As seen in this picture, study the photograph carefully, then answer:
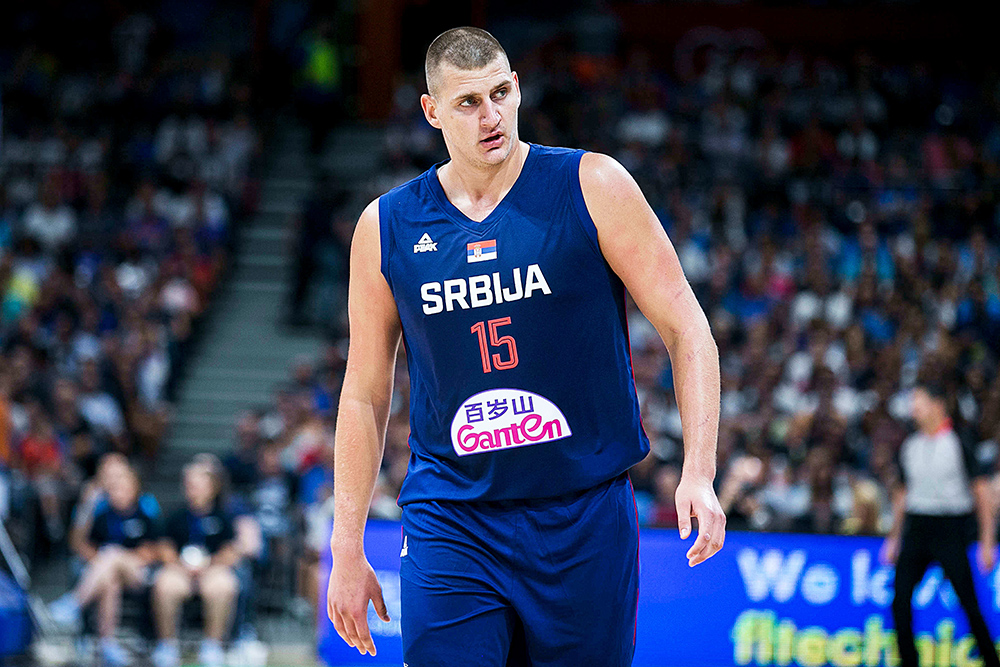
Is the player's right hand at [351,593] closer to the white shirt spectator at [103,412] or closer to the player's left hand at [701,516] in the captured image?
the player's left hand at [701,516]

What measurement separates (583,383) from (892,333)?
35.2 feet

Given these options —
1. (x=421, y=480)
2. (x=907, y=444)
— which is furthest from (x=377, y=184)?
(x=421, y=480)

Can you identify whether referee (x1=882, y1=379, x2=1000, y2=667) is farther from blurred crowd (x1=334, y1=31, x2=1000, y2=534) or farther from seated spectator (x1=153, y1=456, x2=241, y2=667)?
seated spectator (x1=153, y1=456, x2=241, y2=667)

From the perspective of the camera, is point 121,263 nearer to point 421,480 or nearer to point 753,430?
point 753,430

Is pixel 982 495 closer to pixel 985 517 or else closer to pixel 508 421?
pixel 985 517

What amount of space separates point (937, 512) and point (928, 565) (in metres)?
0.37

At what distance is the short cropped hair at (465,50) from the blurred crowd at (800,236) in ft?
20.2

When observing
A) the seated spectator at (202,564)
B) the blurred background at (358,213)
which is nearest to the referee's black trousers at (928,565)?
the blurred background at (358,213)

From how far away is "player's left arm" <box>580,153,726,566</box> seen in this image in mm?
3191

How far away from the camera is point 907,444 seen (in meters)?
8.21

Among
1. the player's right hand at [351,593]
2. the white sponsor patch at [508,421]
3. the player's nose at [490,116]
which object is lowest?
the player's right hand at [351,593]

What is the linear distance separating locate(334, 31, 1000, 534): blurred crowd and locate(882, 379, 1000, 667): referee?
440 mm

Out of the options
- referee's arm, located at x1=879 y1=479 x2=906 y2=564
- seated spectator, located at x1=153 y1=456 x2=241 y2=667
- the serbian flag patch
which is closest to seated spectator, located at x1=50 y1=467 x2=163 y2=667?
seated spectator, located at x1=153 y1=456 x2=241 y2=667

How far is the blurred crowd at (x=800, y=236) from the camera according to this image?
36.8ft
